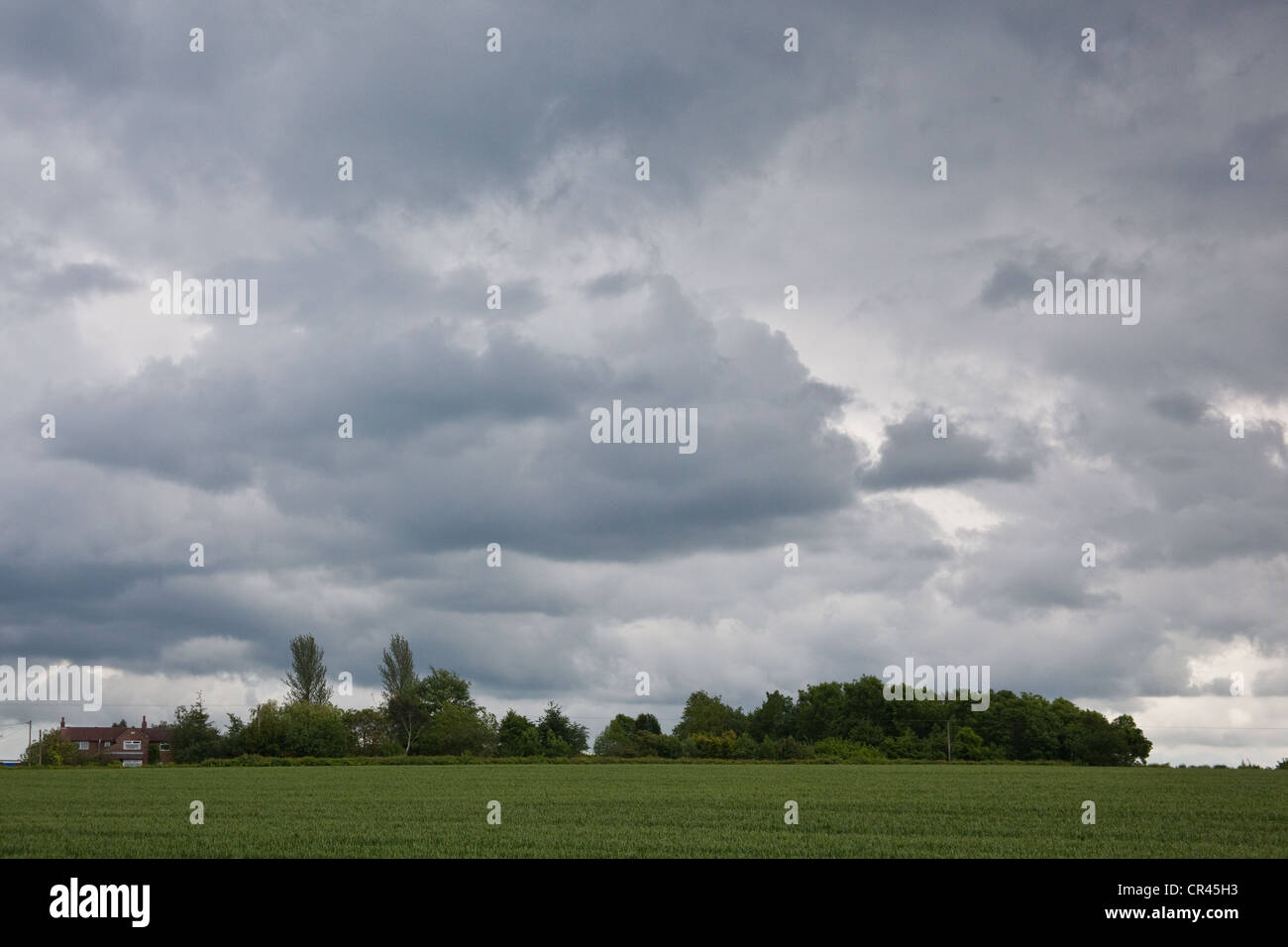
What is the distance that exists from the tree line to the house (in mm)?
60848

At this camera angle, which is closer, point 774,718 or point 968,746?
point 968,746

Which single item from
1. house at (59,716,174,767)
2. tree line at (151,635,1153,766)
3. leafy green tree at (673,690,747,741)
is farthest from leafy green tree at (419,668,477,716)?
house at (59,716,174,767)

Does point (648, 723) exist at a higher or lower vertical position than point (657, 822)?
lower

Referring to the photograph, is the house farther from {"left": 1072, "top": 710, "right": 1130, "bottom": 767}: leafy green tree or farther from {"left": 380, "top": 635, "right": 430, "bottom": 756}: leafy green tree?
{"left": 1072, "top": 710, "right": 1130, "bottom": 767}: leafy green tree

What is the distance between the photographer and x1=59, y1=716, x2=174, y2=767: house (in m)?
173

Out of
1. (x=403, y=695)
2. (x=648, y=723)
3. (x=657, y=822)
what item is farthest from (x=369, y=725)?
(x=657, y=822)

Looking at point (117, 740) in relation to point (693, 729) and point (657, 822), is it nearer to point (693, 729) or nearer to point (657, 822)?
point (693, 729)

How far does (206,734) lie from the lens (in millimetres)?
103000

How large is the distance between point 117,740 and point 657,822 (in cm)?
18834

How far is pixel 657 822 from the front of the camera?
2528cm

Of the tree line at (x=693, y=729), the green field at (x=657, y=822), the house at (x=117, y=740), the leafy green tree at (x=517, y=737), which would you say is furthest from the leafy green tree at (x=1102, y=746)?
the house at (x=117, y=740)
